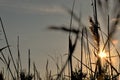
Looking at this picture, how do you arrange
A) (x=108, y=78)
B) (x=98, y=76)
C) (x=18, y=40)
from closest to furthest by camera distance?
(x=98, y=76) < (x=108, y=78) < (x=18, y=40)

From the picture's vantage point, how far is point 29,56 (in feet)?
10.2

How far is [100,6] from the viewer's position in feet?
4.77

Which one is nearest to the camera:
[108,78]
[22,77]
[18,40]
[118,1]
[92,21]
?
[118,1]

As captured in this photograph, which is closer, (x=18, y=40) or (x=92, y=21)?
(x=92, y=21)

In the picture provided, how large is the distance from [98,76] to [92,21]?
1.17 feet

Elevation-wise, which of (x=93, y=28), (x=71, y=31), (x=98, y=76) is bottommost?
(x=98, y=76)

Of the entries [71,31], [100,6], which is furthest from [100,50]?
[71,31]

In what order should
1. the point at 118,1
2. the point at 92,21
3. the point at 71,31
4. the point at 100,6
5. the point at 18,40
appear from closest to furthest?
the point at 71,31, the point at 118,1, the point at 100,6, the point at 92,21, the point at 18,40

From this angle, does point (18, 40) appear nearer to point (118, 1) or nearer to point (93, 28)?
point (93, 28)

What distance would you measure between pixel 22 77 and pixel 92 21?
1114mm

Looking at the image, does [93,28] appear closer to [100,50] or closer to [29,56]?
[100,50]

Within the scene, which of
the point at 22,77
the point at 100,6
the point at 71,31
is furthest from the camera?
the point at 22,77

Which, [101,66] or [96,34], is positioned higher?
[96,34]

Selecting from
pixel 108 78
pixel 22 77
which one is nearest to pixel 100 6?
pixel 108 78
